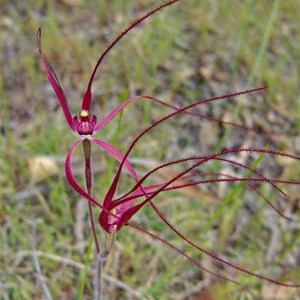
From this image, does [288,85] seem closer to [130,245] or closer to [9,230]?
[130,245]

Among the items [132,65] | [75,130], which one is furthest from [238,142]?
[75,130]

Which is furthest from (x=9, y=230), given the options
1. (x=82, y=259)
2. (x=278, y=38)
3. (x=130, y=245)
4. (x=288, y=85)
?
(x=278, y=38)

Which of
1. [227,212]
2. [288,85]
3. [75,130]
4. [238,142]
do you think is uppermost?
[288,85]

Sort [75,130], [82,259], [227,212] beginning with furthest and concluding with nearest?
[227,212] → [82,259] → [75,130]

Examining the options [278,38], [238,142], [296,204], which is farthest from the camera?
[278,38]

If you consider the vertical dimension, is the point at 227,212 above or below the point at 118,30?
below

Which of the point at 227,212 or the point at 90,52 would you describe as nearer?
the point at 227,212
